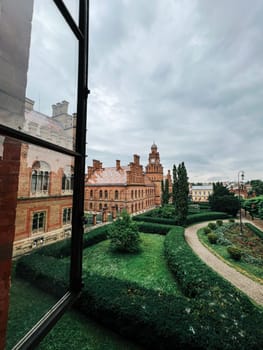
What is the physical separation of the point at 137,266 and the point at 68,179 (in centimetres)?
957

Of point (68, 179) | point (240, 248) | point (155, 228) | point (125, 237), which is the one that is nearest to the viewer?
point (68, 179)

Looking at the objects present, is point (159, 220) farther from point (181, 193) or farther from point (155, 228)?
point (181, 193)

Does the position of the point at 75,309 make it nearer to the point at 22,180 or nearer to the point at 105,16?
the point at 22,180

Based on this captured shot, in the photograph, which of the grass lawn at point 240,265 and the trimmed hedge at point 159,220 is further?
the trimmed hedge at point 159,220

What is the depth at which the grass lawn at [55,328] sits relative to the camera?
113 cm

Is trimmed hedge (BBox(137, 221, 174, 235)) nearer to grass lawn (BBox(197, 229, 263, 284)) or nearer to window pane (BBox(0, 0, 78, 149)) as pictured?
grass lawn (BBox(197, 229, 263, 284))

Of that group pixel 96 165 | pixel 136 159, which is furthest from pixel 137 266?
pixel 96 165

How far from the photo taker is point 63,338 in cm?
451

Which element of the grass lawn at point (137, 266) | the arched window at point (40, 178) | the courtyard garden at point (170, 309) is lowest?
the grass lawn at point (137, 266)

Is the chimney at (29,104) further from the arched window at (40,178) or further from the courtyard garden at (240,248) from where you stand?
the courtyard garden at (240,248)

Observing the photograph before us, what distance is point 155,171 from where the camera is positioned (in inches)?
1700

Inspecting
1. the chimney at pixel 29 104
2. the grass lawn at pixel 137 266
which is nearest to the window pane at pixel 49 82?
the chimney at pixel 29 104

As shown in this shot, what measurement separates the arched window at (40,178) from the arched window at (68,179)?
18 cm

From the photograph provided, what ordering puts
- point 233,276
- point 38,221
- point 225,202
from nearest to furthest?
point 38,221 → point 233,276 → point 225,202
